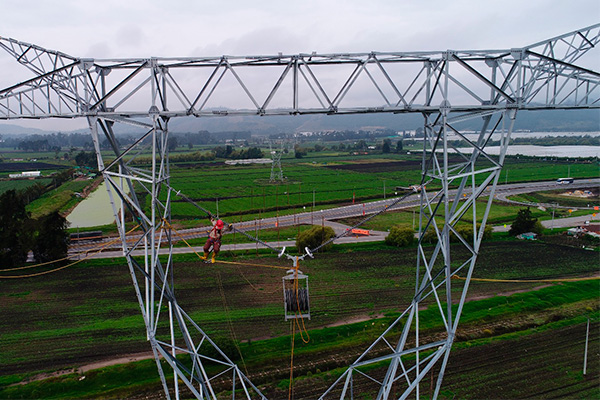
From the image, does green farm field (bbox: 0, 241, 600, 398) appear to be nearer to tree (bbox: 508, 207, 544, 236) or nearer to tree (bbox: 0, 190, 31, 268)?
tree (bbox: 0, 190, 31, 268)

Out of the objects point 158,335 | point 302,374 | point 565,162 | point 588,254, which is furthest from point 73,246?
point 565,162

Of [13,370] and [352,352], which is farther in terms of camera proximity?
[352,352]

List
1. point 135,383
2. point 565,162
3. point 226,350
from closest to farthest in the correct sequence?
point 135,383 < point 226,350 < point 565,162

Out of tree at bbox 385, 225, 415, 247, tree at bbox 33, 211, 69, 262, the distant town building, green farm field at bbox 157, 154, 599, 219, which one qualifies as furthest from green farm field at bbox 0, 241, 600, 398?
the distant town building

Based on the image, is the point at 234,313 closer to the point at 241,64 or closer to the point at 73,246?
the point at 241,64

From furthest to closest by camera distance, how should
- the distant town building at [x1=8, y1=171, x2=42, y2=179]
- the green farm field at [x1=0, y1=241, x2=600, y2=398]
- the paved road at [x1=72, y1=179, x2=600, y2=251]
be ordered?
the distant town building at [x1=8, y1=171, x2=42, y2=179], the paved road at [x1=72, y1=179, x2=600, y2=251], the green farm field at [x1=0, y1=241, x2=600, y2=398]

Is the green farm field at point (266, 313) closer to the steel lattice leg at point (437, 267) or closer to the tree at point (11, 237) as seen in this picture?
the steel lattice leg at point (437, 267)
